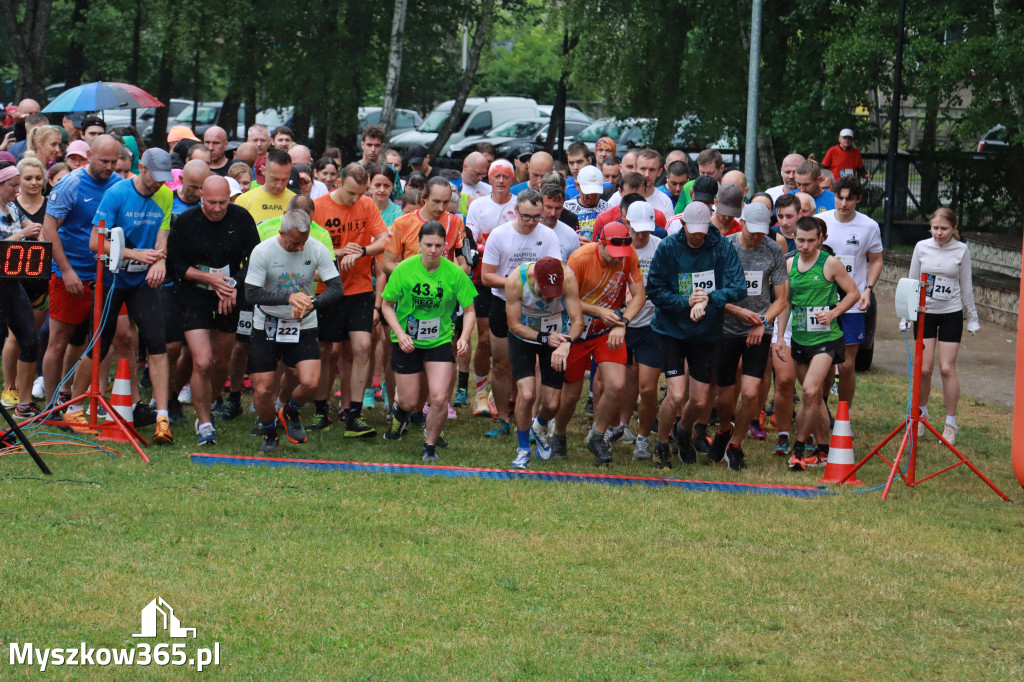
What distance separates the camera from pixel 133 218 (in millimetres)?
9680

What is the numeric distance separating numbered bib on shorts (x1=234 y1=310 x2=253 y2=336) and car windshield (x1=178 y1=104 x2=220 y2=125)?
31.7 meters

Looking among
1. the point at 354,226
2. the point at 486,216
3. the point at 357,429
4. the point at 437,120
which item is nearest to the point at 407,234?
the point at 354,226

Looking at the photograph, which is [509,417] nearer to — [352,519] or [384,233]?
[384,233]

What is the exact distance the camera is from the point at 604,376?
32.1 ft

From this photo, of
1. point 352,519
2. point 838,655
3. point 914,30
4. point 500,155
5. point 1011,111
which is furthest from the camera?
point 500,155

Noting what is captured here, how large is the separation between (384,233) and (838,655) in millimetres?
5941

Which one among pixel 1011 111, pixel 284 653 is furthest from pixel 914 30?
pixel 284 653

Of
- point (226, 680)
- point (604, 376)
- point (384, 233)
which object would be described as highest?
point (384, 233)

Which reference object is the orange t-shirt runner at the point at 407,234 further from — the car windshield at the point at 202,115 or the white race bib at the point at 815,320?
the car windshield at the point at 202,115

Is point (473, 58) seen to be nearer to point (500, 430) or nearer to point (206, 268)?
point (500, 430)

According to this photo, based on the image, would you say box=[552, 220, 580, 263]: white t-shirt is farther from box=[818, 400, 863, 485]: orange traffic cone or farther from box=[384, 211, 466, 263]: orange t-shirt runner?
box=[818, 400, 863, 485]: orange traffic cone

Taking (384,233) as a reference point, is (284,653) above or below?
below

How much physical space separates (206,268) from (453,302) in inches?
73.4

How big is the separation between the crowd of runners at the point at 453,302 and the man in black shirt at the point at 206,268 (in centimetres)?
2
